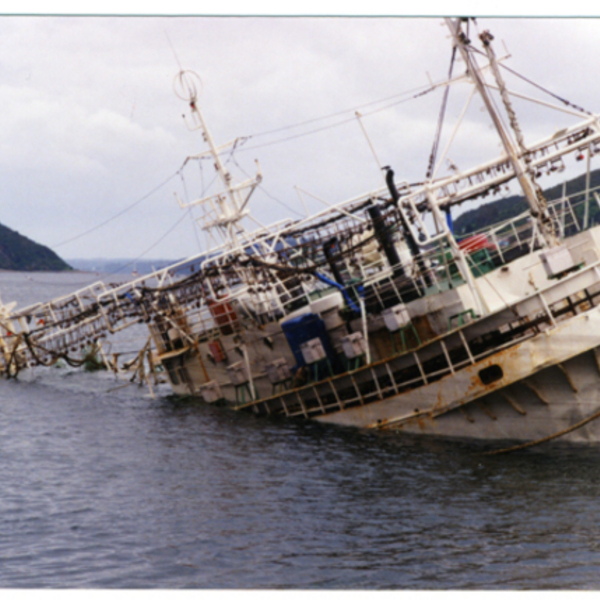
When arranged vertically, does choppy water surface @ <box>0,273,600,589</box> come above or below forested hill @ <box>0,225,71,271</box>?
below

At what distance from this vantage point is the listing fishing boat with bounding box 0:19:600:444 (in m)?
15.4

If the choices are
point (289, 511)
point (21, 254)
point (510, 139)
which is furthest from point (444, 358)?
point (21, 254)

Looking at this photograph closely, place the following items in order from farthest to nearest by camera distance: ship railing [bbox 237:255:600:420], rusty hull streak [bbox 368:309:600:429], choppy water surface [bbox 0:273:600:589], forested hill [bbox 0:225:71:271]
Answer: forested hill [bbox 0:225:71:271] < ship railing [bbox 237:255:600:420] < rusty hull streak [bbox 368:309:600:429] < choppy water surface [bbox 0:273:600:589]

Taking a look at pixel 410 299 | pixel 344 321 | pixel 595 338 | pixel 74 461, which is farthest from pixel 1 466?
pixel 595 338

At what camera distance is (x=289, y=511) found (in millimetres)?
12680

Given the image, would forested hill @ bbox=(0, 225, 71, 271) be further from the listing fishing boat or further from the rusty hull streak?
the rusty hull streak

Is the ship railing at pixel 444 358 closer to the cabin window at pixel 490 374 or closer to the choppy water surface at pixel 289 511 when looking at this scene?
the cabin window at pixel 490 374

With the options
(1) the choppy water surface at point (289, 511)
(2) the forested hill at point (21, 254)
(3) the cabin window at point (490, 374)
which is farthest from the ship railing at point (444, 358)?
(2) the forested hill at point (21, 254)

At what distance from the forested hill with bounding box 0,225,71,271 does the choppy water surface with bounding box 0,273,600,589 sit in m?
22.4

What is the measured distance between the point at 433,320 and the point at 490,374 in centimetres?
200

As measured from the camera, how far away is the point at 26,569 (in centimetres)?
1044

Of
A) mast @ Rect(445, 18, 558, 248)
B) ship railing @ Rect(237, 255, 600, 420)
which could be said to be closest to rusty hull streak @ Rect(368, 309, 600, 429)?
ship railing @ Rect(237, 255, 600, 420)

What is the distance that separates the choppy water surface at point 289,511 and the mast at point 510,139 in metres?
4.95

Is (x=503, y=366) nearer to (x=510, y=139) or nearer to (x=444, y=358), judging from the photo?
(x=444, y=358)
